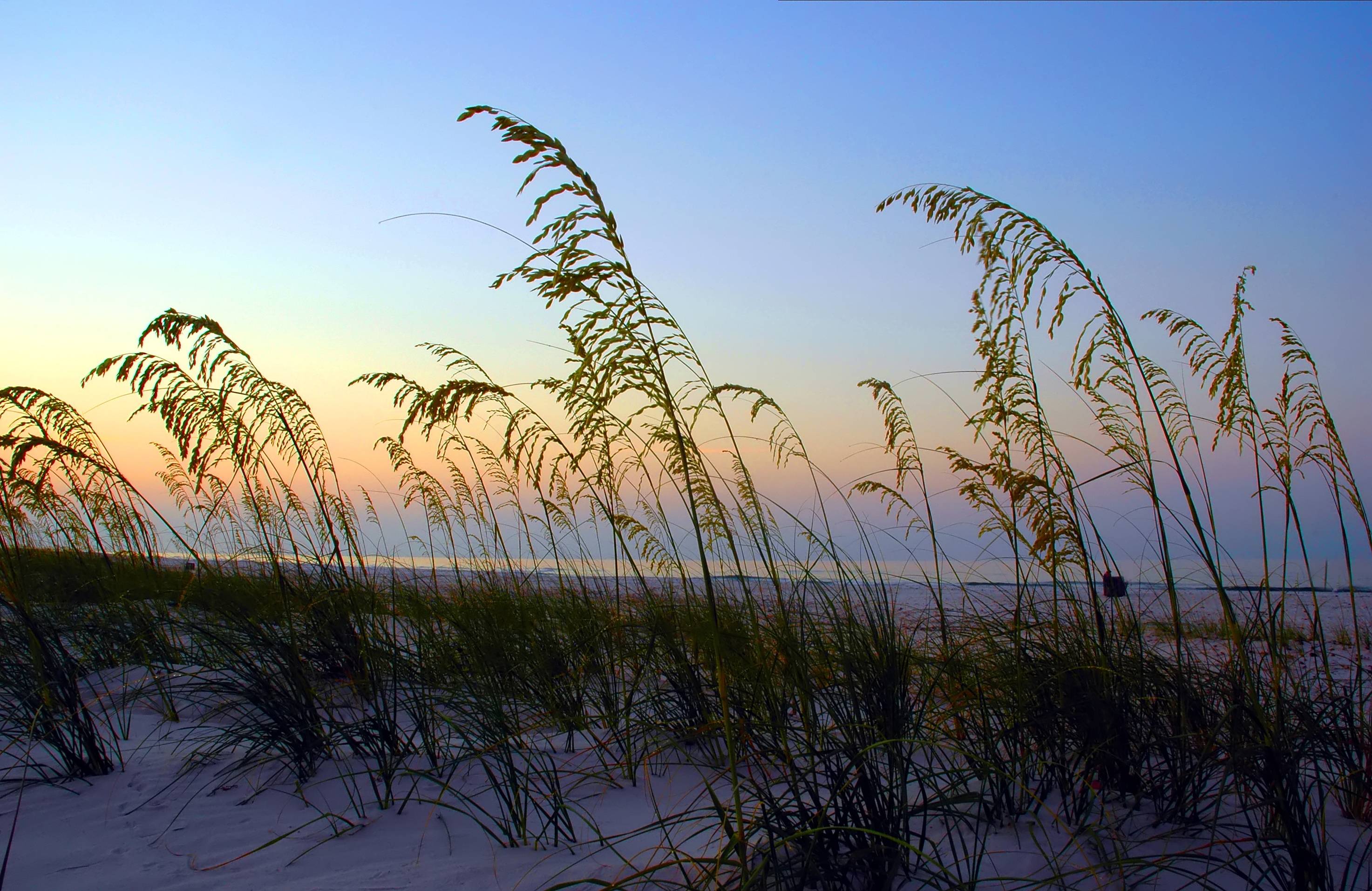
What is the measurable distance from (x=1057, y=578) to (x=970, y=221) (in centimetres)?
137

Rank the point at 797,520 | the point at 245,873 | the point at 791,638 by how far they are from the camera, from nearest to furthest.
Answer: the point at 245,873 < the point at 791,638 < the point at 797,520

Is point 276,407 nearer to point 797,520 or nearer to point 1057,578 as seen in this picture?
point 797,520

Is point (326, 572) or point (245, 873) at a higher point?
point (326, 572)

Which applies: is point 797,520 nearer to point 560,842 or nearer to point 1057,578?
point 1057,578

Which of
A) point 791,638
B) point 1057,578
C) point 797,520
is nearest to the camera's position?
point 791,638

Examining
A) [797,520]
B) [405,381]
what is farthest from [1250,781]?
[405,381]

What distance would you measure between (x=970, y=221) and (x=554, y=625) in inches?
107

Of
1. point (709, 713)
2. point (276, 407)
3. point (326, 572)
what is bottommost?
point (709, 713)

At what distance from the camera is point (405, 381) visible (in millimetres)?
3176

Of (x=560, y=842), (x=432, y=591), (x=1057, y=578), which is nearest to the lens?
(x=560, y=842)

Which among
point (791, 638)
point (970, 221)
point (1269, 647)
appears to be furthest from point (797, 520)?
point (1269, 647)

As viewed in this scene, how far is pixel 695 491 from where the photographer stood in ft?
7.13

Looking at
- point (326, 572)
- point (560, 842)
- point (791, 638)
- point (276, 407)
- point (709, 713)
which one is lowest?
point (560, 842)

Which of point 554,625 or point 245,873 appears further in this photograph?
point 554,625
